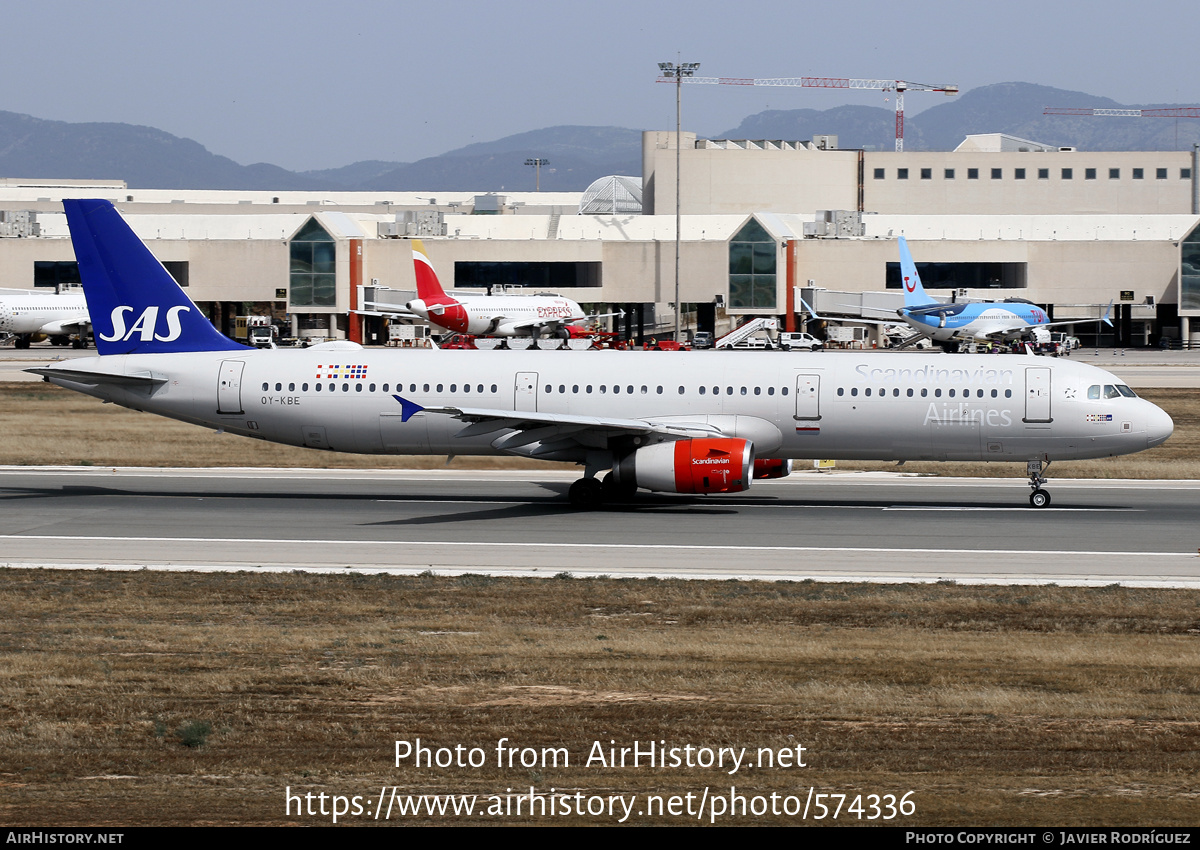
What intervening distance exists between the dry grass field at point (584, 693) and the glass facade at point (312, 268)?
9217cm

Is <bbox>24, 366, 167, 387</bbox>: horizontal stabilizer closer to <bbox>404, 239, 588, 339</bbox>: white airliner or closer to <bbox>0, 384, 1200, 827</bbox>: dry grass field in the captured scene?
<bbox>0, 384, 1200, 827</bbox>: dry grass field

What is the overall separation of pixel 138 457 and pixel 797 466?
2182 cm

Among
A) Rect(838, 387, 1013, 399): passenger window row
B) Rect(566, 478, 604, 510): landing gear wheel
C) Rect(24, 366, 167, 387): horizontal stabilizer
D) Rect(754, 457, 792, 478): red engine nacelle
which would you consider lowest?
Rect(566, 478, 604, 510): landing gear wheel

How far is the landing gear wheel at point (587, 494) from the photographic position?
34.5m

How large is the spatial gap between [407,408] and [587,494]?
5.05 metres

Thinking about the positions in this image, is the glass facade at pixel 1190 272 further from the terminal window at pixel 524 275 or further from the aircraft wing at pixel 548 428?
the aircraft wing at pixel 548 428

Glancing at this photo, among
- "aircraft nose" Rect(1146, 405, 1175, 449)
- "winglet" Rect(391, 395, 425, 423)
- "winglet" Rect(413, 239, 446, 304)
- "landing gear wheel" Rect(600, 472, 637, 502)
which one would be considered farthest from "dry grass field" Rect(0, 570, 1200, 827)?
"winglet" Rect(413, 239, 446, 304)

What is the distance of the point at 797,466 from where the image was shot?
147 ft

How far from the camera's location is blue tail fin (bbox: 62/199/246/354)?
1430 inches

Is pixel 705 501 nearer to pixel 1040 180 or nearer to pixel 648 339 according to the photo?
pixel 648 339

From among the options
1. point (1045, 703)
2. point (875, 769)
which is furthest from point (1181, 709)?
point (875, 769)

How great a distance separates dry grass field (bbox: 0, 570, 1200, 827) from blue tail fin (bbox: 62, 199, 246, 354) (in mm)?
12307

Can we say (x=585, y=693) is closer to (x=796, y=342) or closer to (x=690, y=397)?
(x=690, y=397)

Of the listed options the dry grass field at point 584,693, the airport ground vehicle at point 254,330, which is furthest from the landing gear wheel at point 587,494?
the airport ground vehicle at point 254,330
